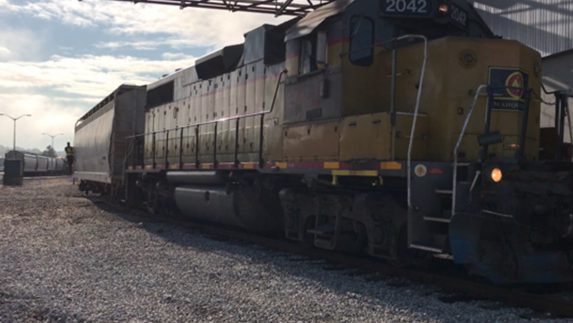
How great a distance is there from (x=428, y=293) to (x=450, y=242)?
2.24 feet

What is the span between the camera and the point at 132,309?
543 cm

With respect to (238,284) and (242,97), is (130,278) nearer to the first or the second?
(238,284)

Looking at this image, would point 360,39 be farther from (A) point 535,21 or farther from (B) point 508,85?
(A) point 535,21

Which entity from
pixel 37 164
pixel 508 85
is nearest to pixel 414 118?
pixel 508 85

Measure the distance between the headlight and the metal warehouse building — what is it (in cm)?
719

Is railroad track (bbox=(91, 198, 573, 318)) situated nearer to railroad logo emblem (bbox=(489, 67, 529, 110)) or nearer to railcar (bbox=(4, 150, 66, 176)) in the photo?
railroad logo emblem (bbox=(489, 67, 529, 110))

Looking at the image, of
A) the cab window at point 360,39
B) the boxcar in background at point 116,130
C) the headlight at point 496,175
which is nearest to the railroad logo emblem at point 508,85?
the headlight at point 496,175

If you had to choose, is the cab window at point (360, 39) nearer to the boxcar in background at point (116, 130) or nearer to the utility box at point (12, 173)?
the boxcar in background at point (116, 130)

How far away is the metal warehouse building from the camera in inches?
514

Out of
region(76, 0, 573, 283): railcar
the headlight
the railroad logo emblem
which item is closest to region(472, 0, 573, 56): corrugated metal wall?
region(76, 0, 573, 283): railcar

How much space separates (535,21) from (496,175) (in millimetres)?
9986

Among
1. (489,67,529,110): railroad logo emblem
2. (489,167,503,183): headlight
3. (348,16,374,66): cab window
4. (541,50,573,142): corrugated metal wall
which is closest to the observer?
(489,167,503,183): headlight

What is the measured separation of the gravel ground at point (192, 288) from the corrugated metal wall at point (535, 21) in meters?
9.04

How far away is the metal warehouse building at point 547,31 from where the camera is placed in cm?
1305
